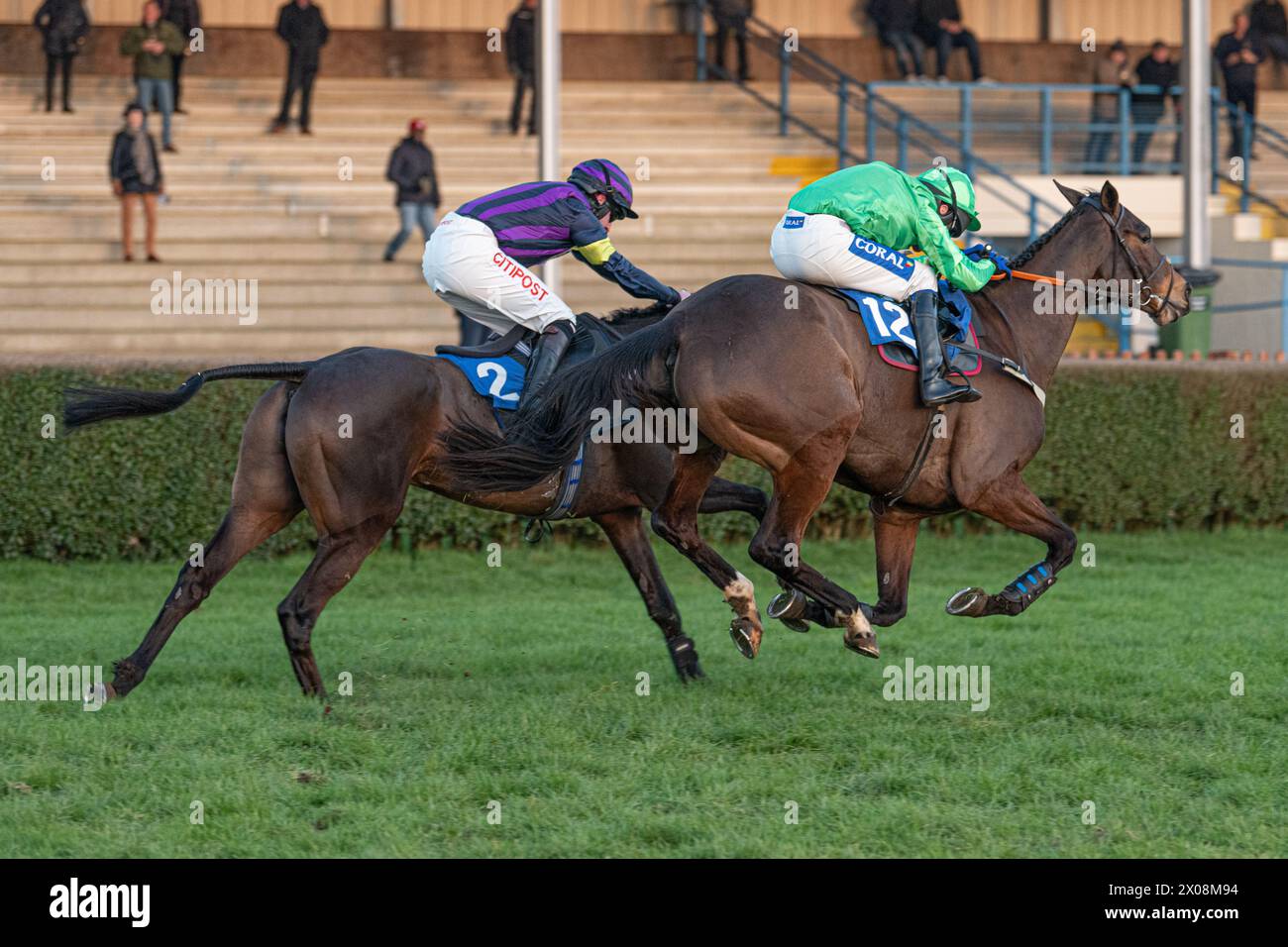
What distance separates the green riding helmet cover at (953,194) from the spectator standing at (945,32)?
1307 centimetres

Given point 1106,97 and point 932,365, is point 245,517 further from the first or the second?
point 1106,97

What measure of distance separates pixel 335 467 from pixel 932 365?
6.69 feet

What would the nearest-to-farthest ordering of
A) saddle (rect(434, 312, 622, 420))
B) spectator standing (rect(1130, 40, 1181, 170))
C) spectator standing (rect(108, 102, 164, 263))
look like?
saddle (rect(434, 312, 622, 420)) < spectator standing (rect(108, 102, 164, 263)) < spectator standing (rect(1130, 40, 1181, 170))

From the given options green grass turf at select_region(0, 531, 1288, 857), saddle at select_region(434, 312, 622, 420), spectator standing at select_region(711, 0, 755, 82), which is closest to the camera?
green grass turf at select_region(0, 531, 1288, 857)

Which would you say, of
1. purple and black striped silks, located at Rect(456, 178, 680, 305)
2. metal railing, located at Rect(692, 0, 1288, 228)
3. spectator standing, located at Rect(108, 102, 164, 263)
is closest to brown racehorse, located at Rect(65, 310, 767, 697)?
purple and black striped silks, located at Rect(456, 178, 680, 305)

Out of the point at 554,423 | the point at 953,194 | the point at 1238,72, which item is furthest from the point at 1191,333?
the point at 554,423

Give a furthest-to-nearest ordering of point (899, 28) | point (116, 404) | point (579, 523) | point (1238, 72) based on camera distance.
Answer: point (899, 28), point (1238, 72), point (579, 523), point (116, 404)

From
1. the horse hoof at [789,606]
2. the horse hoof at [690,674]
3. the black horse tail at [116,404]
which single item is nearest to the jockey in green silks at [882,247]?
the horse hoof at [789,606]

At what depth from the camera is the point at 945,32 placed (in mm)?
18953

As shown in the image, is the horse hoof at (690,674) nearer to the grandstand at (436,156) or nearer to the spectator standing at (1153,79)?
the grandstand at (436,156)

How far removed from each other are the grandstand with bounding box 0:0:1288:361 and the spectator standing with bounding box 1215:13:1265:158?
623 millimetres

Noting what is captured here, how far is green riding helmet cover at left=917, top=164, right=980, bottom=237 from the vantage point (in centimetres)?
614

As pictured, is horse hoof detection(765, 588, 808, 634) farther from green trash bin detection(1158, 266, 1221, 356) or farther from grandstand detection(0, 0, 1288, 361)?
grandstand detection(0, 0, 1288, 361)
